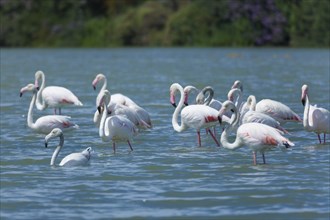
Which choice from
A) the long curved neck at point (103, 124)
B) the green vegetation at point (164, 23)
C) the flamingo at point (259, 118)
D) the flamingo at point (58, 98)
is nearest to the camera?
the long curved neck at point (103, 124)

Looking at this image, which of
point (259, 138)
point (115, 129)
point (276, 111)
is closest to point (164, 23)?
point (276, 111)

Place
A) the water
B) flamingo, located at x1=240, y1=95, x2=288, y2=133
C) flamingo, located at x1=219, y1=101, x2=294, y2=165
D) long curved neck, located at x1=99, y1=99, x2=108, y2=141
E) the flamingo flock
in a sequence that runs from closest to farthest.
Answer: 1. the water
2. flamingo, located at x1=219, y1=101, x2=294, y2=165
3. the flamingo flock
4. long curved neck, located at x1=99, y1=99, x2=108, y2=141
5. flamingo, located at x1=240, y1=95, x2=288, y2=133

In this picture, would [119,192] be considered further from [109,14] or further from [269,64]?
[109,14]

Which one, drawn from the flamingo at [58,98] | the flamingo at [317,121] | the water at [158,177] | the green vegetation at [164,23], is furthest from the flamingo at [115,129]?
the green vegetation at [164,23]

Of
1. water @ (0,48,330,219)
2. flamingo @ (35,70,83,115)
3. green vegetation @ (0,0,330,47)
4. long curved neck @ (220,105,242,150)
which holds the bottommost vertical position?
water @ (0,48,330,219)

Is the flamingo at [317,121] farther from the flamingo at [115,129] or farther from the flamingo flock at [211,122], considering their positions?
the flamingo at [115,129]

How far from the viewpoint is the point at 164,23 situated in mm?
63188

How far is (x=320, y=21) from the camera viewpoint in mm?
56688

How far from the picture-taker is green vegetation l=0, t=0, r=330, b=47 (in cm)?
5794

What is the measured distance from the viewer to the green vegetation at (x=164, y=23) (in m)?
57.9

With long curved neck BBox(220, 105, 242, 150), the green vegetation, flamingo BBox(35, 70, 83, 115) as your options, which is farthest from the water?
the green vegetation

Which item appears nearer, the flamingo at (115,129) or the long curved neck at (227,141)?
the long curved neck at (227,141)

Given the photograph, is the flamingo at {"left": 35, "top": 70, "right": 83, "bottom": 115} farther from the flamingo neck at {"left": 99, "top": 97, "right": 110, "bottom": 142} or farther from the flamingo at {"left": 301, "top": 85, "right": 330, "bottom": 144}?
the flamingo at {"left": 301, "top": 85, "right": 330, "bottom": 144}

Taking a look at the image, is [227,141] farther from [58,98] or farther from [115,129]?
[58,98]
